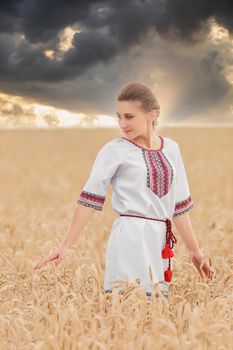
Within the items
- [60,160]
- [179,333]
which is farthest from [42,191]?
[179,333]

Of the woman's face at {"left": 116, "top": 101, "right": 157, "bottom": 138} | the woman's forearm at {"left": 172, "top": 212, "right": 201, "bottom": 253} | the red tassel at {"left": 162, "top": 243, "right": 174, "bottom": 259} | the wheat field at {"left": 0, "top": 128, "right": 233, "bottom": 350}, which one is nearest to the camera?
the wheat field at {"left": 0, "top": 128, "right": 233, "bottom": 350}

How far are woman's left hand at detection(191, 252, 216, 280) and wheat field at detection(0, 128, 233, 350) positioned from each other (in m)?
0.07

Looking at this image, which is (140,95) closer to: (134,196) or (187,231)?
(134,196)

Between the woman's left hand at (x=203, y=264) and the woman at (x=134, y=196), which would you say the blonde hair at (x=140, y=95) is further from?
the woman's left hand at (x=203, y=264)

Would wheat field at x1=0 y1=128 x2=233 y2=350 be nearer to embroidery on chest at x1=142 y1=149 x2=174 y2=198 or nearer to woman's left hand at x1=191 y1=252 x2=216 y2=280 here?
woman's left hand at x1=191 y1=252 x2=216 y2=280

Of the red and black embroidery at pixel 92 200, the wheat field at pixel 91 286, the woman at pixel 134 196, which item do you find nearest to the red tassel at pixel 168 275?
the woman at pixel 134 196

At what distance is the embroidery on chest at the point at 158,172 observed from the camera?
4.30m

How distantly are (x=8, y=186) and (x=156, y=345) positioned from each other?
1456cm

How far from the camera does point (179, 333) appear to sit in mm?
3855

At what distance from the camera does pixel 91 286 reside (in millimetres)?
4852

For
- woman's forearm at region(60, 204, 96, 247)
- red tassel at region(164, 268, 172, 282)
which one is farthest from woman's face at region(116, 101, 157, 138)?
red tassel at region(164, 268, 172, 282)

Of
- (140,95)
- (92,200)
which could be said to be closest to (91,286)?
(92,200)

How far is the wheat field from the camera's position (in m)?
3.64

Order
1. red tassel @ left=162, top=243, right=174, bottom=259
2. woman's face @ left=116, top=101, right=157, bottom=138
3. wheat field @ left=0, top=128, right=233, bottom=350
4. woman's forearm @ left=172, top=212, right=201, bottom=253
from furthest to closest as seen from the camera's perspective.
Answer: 1. woman's forearm @ left=172, top=212, right=201, bottom=253
2. red tassel @ left=162, top=243, right=174, bottom=259
3. woman's face @ left=116, top=101, right=157, bottom=138
4. wheat field @ left=0, top=128, right=233, bottom=350
